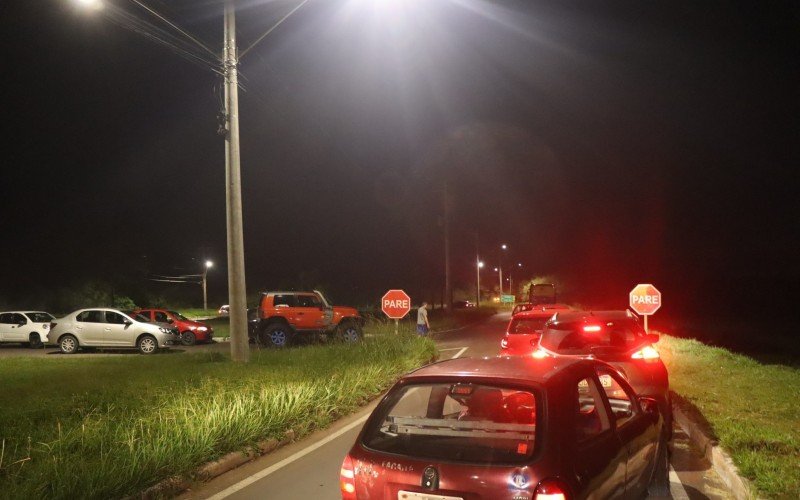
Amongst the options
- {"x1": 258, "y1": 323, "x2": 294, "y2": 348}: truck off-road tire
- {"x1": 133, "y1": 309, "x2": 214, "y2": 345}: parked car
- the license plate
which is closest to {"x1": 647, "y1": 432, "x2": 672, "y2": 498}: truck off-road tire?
the license plate

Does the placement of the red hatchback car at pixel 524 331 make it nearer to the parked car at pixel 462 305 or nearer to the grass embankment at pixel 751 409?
the grass embankment at pixel 751 409

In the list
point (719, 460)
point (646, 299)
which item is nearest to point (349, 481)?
point (719, 460)

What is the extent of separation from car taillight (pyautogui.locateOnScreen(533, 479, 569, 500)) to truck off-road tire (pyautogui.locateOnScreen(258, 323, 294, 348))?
823 inches

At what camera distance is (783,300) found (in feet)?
182

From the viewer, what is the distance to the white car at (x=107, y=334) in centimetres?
2205

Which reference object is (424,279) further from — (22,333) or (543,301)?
(22,333)

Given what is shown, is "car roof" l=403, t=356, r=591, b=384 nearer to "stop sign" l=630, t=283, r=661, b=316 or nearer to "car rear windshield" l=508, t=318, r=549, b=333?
"car rear windshield" l=508, t=318, r=549, b=333

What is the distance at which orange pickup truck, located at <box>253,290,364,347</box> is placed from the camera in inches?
928

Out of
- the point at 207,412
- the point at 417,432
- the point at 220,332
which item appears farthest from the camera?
the point at 220,332

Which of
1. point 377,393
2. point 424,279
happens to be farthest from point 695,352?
point 424,279

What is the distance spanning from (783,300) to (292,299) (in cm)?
4943

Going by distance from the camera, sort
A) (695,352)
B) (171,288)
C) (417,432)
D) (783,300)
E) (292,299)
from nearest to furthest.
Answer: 1. (417,432)
2. (695,352)
3. (292,299)
4. (783,300)
5. (171,288)

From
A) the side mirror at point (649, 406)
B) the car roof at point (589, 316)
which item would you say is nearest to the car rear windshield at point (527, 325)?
the car roof at point (589, 316)

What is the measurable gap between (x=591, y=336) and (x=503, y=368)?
204 inches
